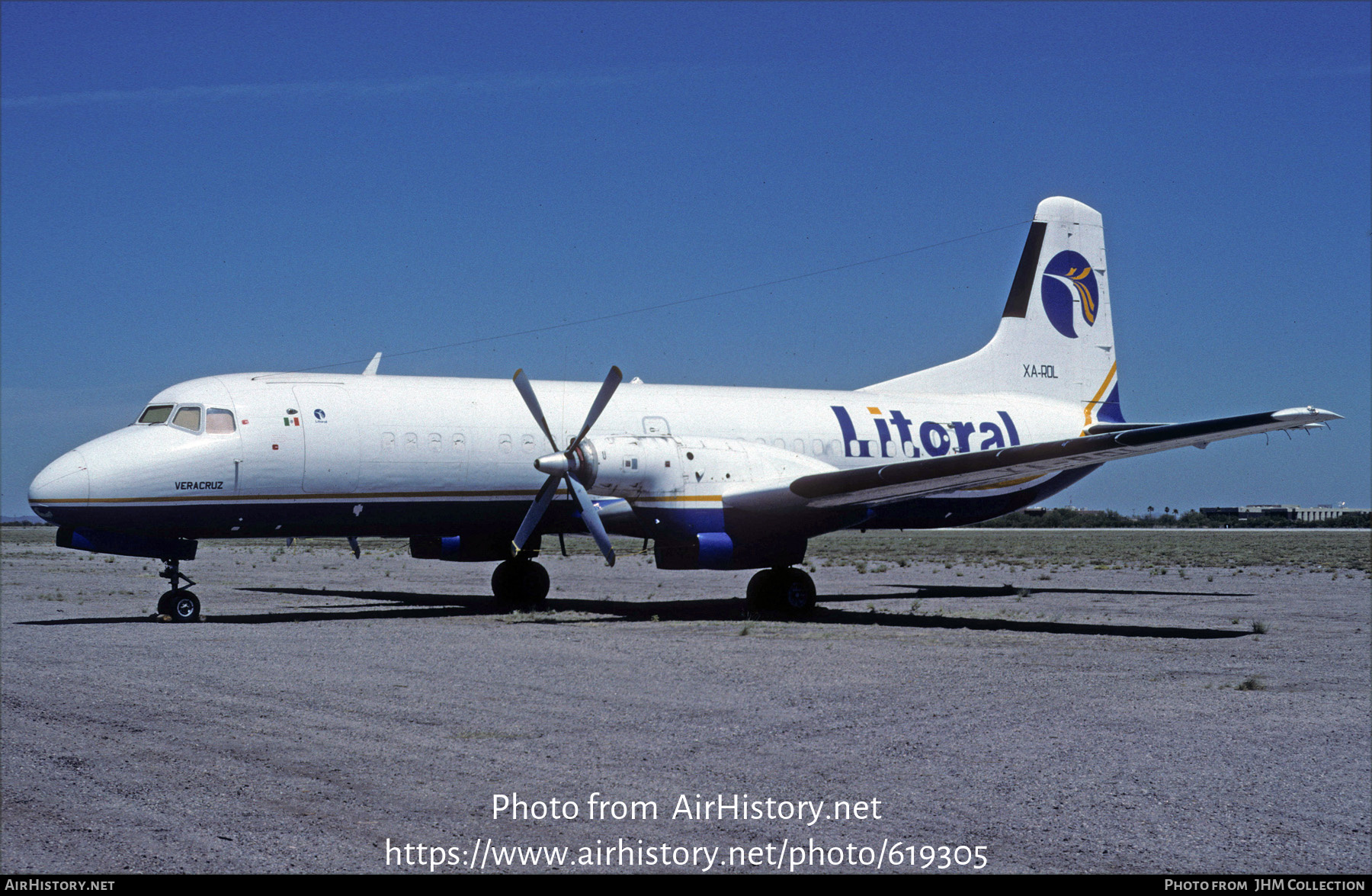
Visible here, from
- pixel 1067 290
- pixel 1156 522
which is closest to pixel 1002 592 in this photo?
pixel 1067 290

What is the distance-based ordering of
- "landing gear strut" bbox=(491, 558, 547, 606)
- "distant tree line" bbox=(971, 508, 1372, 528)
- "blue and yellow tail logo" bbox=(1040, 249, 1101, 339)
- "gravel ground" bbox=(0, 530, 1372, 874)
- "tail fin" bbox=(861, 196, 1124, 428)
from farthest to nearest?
"distant tree line" bbox=(971, 508, 1372, 528) → "blue and yellow tail logo" bbox=(1040, 249, 1101, 339) → "tail fin" bbox=(861, 196, 1124, 428) → "landing gear strut" bbox=(491, 558, 547, 606) → "gravel ground" bbox=(0, 530, 1372, 874)

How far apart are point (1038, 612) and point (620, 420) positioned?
28.9 feet

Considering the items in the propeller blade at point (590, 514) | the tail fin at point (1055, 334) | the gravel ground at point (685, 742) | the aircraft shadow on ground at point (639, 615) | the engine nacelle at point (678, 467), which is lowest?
the gravel ground at point (685, 742)

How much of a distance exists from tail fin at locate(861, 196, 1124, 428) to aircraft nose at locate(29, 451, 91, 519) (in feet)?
56.6

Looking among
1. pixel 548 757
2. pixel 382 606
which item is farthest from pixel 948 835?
pixel 382 606

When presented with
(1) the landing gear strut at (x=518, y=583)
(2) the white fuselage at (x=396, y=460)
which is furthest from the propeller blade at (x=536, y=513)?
(1) the landing gear strut at (x=518, y=583)

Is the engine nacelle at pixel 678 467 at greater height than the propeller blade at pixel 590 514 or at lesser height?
greater

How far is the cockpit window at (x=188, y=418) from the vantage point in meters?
19.2

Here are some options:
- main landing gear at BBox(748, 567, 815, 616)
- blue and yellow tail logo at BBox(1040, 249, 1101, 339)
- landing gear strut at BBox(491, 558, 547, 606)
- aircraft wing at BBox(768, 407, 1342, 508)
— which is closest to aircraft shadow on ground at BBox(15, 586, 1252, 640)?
main landing gear at BBox(748, 567, 815, 616)

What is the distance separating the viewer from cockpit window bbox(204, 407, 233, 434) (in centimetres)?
1925

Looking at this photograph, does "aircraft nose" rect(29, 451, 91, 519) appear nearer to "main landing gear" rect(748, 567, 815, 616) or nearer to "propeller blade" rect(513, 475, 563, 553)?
"propeller blade" rect(513, 475, 563, 553)

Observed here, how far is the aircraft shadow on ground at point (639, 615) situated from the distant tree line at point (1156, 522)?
92.4 meters

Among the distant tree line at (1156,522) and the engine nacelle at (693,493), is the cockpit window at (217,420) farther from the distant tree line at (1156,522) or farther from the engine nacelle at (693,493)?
the distant tree line at (1156,522)

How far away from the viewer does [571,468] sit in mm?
19281
